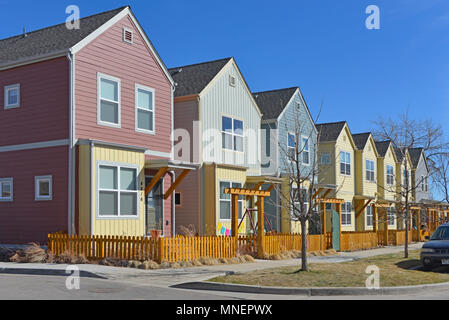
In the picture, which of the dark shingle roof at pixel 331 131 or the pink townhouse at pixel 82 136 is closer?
the pink townhouse at pixel 82 136

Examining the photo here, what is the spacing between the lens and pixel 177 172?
24625 millimetres

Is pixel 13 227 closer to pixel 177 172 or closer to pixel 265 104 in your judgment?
pixel 177 172

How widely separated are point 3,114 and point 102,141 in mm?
4725

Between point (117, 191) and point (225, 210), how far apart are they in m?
7.28

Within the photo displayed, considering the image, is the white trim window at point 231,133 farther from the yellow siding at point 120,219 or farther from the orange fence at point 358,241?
the yellow siding at point 120,219

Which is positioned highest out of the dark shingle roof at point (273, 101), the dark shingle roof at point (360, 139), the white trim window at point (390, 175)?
the dark shingle roof at point (273, 101)

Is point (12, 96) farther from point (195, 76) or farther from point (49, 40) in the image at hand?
point (195, 76)

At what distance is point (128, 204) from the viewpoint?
66.2 feet

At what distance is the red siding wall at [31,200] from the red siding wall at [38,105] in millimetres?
594

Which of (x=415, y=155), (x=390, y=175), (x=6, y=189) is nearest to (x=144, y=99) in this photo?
(x=6, y=189)

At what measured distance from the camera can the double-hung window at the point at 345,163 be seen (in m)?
39.9

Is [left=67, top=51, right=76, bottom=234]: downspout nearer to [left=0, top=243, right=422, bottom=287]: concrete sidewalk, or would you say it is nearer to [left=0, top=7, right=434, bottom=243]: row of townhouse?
[left=0, top=7, right=434, bottom=243]: row of townhouse

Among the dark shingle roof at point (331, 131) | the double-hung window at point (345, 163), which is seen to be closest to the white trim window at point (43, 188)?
the dark shingle roof at point (331, 131)
